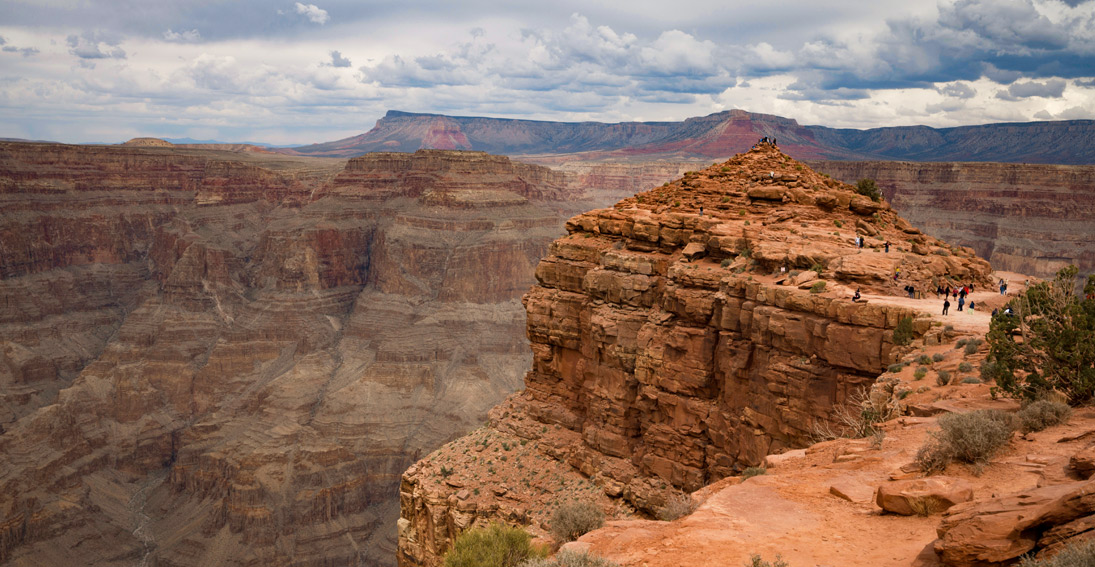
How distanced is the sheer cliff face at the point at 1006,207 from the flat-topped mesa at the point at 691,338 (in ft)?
261

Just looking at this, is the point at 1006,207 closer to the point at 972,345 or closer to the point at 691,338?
the point at 691,338

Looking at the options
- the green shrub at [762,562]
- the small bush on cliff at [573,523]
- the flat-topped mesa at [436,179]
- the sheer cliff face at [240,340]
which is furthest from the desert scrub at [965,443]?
the flat-topped mesa at [436,179]

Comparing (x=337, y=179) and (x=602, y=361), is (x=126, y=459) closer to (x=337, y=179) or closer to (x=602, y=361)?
(x=337, y=179)

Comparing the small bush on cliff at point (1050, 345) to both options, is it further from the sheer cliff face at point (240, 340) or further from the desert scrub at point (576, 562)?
the sheer cliff face at point (240, 340)

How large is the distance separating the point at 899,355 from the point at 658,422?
10332 mm

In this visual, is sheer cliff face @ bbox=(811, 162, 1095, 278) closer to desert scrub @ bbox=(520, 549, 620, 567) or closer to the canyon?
the canyon

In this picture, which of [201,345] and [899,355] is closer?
[899,355]

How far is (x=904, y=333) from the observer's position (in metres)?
18.9

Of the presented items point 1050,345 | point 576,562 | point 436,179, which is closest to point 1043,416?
point 1050,345

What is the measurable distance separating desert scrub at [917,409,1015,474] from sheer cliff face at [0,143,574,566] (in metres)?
67.3

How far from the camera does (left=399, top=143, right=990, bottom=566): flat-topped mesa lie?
21500mm

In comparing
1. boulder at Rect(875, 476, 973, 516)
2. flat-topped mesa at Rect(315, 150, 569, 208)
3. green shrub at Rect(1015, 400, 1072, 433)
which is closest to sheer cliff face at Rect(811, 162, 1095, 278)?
flat-topped mesa at Rect(315, 150, 569, 208)

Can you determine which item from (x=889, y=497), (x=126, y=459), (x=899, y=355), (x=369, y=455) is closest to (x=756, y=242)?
(x=899, y=355)

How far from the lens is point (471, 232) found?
378 ft
